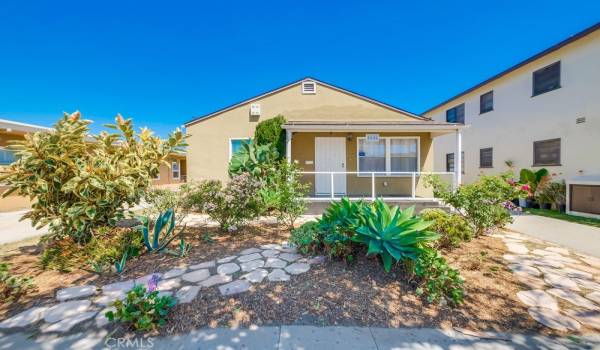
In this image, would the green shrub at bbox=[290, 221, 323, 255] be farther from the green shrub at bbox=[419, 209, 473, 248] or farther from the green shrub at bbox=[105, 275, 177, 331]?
the green shrub at bbox=[419, 209, 473, 248]

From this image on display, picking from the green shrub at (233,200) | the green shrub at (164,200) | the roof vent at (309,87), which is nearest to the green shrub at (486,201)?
the green shrub at (233,200)

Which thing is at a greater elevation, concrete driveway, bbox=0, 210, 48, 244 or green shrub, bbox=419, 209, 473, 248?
green shrub, bbox=419, 209, 473, 248

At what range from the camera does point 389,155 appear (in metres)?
9.55

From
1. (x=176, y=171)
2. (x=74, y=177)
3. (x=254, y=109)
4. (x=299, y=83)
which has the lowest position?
(x=74, y=177)

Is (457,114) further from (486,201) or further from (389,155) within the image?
(486,201)

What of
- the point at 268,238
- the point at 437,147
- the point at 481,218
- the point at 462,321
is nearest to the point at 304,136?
the point at 268,238

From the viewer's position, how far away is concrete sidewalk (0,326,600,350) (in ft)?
6.79

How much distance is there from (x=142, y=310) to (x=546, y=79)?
49.1ft

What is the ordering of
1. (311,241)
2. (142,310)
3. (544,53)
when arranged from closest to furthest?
(142,310) → (311,241) → (544,53)

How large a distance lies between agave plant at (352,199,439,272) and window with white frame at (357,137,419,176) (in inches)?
251

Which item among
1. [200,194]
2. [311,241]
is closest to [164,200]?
[200,194]

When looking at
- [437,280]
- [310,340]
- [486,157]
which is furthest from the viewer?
[486,157]

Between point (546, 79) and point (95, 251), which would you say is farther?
point (546, 79)

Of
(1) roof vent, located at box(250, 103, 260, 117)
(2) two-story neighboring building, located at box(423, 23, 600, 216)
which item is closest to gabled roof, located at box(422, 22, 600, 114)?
(2) two-story neighboring building, located at box(423, 23, 600, 216)
